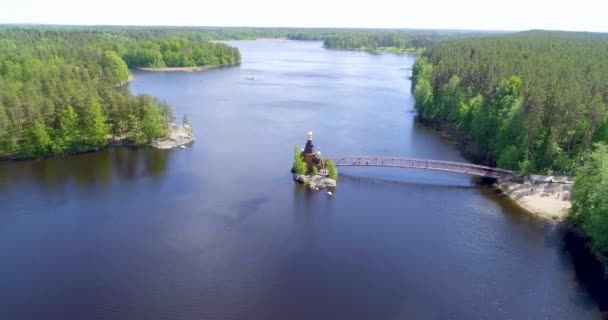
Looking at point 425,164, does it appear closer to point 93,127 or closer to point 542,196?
point 542,196

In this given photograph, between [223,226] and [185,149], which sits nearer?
[223,226]

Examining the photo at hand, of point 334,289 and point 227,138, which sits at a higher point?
point 227,138

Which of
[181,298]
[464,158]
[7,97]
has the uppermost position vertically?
[7,97]

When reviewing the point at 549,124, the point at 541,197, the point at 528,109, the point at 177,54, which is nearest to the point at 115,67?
the point at 177,54

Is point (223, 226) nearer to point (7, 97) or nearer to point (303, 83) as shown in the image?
point (7, 97)

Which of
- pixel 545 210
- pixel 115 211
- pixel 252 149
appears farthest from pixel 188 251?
pixel 545 210
